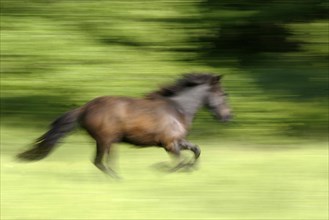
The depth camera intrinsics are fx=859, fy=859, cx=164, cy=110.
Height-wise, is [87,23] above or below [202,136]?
above

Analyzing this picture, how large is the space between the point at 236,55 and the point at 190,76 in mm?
8072

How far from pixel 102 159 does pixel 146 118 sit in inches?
6.6

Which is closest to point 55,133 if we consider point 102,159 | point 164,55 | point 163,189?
point 102,159

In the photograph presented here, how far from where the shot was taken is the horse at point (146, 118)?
2.19 metres

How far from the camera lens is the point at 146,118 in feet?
7.36

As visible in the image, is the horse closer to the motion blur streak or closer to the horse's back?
the horse's back

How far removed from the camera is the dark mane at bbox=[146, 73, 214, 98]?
2443 millimetres

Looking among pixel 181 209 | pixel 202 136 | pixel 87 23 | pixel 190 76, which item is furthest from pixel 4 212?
pixel 87 23

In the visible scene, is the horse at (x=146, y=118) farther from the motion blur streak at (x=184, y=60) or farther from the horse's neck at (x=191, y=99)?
the motion blur streak at (x=184, y=60)

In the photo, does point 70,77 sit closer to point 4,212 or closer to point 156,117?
point 4,212

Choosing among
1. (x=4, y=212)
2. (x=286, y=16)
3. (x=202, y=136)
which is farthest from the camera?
(x=286, y=16)

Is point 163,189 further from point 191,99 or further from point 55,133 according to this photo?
point 55,133

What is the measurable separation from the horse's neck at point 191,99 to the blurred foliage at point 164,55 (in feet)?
22.9

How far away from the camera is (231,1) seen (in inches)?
395
